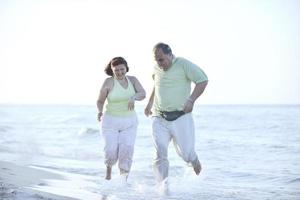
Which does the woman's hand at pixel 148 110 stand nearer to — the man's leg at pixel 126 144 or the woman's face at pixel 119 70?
the man's leg at pixel 126 144

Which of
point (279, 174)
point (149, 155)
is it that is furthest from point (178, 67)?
point (149, 155)

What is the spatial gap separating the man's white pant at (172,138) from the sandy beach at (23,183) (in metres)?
1.31

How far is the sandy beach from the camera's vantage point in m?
6.18

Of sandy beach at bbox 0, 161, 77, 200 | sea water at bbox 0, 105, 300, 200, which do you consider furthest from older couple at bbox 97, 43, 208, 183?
sandy beach at bbox 0, 161, 77, 200

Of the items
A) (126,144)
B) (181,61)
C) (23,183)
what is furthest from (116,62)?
(23,183)

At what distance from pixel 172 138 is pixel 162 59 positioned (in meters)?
1.04

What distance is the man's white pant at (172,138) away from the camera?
7.07 meters

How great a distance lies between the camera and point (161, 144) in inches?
281

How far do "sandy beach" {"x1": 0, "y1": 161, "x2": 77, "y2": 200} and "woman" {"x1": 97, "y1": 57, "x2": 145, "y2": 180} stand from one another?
1065 mm

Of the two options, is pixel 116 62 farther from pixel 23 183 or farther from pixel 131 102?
pixel 23 183

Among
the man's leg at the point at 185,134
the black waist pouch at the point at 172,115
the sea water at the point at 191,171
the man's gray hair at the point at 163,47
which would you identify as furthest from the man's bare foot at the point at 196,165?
the man's gray hair at the point at 163,47

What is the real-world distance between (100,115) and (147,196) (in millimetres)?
1477

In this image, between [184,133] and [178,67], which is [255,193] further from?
[178,67]

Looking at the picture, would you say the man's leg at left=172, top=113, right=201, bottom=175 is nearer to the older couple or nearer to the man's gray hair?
the older couple
